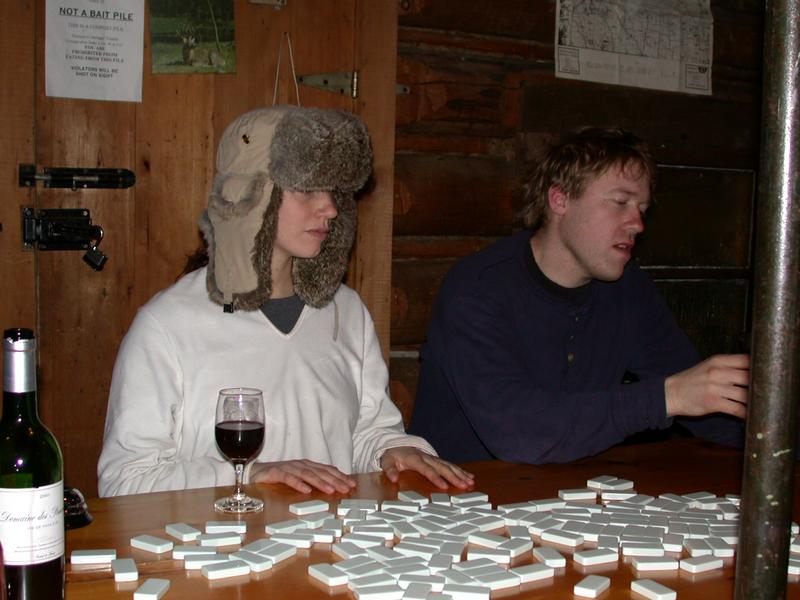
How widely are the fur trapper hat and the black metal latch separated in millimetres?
849

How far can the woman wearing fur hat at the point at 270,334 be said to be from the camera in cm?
243

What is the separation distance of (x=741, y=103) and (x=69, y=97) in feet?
10.9

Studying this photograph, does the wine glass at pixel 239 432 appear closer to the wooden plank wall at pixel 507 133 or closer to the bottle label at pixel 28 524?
the bottle label at pixel 28 524

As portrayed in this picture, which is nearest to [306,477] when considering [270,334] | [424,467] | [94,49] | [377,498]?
[377,498]

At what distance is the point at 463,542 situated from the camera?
1.78m

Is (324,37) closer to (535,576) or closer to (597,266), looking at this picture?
(597,266)

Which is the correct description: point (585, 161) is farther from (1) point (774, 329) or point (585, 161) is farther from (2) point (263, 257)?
(1) point (774, 329)

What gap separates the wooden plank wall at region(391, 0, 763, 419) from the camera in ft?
12.8

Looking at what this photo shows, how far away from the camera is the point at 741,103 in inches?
189

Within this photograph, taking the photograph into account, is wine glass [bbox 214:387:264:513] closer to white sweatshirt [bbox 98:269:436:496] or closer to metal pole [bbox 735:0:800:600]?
white sweatshirt [bbox 98:269:436:496]

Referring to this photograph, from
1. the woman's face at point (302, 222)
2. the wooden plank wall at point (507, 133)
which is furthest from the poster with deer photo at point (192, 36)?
the woman's face at point (302, 222)

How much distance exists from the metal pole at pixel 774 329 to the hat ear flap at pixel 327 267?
7.03ft

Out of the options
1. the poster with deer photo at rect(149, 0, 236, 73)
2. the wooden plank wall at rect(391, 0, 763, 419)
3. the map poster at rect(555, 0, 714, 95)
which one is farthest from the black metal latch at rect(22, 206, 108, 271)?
the map poster at rect(555, 0, 714, 95)

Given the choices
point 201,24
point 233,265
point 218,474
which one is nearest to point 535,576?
point 218,474
